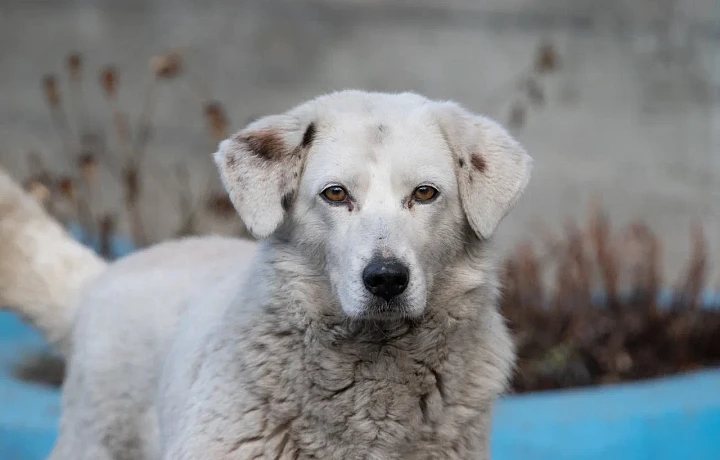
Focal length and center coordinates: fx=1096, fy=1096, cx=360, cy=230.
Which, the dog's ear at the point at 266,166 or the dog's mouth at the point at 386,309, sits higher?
the dog's ear at the point at 266,166

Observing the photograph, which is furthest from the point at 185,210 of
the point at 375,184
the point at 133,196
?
the point at 375,184

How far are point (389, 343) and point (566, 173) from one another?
5643mm

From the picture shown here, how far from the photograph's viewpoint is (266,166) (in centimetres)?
344

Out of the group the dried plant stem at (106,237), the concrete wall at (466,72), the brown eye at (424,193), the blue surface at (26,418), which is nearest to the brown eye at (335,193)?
the brown eye at (424,193)

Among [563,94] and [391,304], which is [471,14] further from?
[391,304]

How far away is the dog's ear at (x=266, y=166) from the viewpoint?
3383mm

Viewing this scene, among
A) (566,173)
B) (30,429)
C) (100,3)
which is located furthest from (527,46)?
(30,429)

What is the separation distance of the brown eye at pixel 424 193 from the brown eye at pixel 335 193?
8.6 inches

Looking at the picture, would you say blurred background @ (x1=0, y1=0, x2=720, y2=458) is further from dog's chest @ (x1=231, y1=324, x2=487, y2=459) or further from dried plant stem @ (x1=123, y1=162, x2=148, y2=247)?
dog's chest @ (x1=231, y1=324, x2=487, y2=459)

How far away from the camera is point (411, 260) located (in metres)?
3.16

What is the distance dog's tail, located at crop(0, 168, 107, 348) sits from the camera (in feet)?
15.3

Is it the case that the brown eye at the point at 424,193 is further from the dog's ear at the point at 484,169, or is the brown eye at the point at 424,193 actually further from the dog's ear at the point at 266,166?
the dog's ear at the point at 266,166

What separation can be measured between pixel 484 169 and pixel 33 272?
2.16 metres

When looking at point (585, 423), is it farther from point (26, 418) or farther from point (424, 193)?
point (26, 418)
